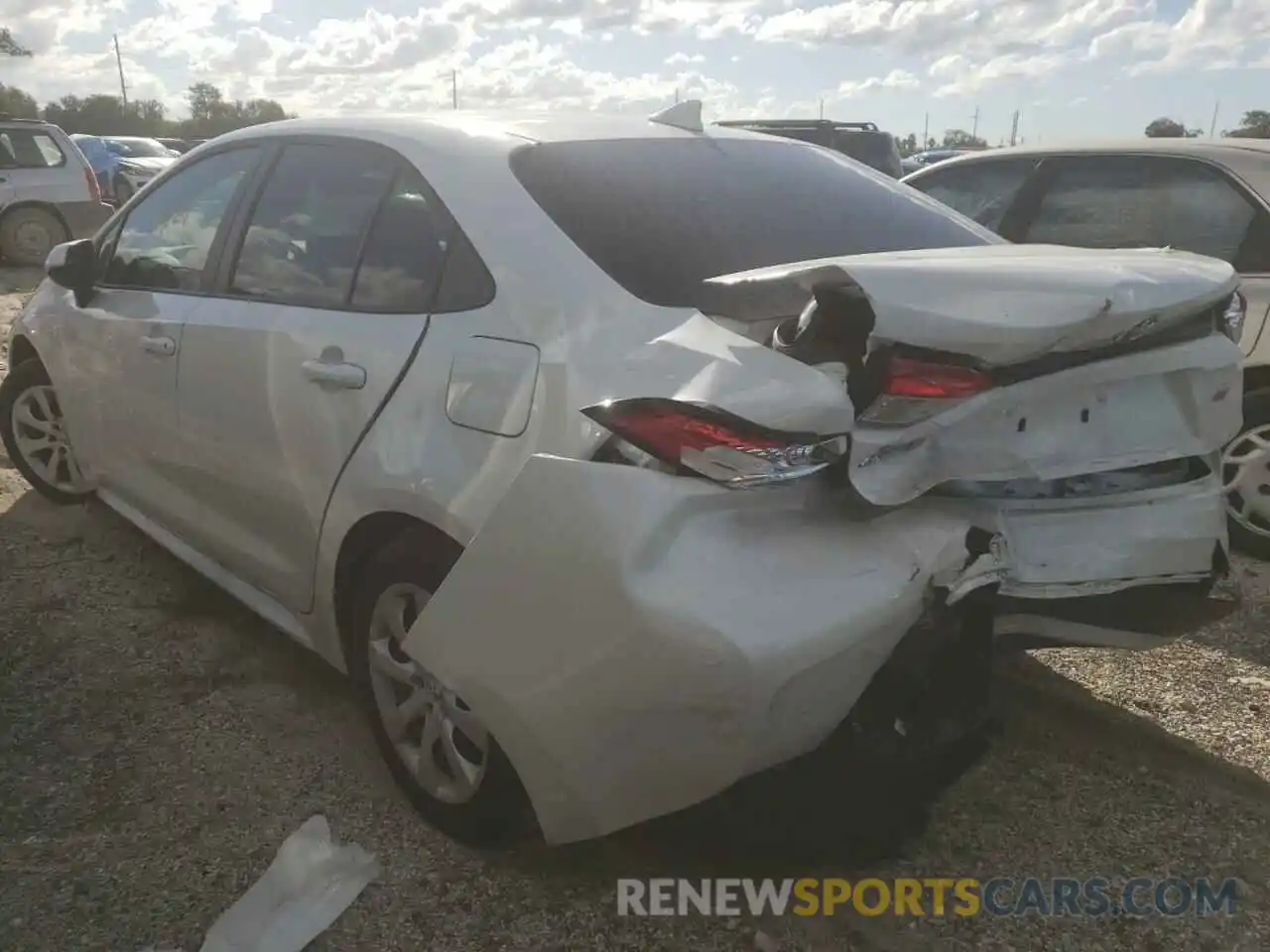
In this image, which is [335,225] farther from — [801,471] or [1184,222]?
[1184,222]

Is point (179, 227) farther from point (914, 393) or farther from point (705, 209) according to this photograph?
point (914, 393)

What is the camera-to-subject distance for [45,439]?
15.1ft

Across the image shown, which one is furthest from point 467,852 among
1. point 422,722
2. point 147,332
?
point 147,332

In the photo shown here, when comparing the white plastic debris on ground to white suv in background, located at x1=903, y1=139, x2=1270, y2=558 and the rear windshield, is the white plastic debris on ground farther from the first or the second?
white suv in background, located at x1=903, y1=139, x2=1270, y2=558

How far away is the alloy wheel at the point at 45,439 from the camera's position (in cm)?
452

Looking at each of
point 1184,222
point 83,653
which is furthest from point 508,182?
point 1184,222

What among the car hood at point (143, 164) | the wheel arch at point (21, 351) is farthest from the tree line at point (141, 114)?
the wheel arch at point (21, 351)

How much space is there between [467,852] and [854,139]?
38.8ft

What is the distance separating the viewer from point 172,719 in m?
3.04

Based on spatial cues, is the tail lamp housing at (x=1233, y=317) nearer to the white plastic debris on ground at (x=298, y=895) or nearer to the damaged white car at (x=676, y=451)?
the damaged white car at (x=676, y=451)

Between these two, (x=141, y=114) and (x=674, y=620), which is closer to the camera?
(x=674, y=620)

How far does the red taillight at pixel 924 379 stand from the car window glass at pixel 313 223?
4.46ft

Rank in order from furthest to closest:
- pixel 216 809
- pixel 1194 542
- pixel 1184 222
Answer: pixel 1184 222 → pixel 216 809 → pixel 1194 542

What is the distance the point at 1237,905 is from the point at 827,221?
1.76m
